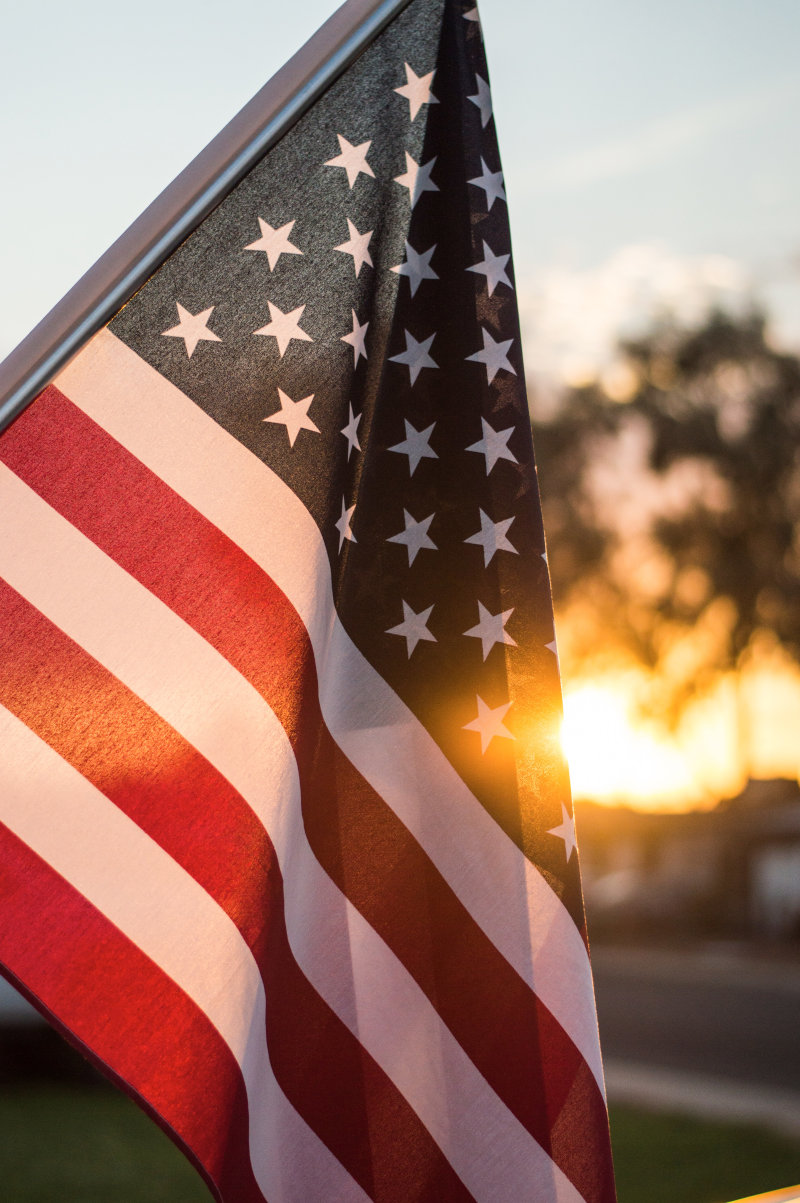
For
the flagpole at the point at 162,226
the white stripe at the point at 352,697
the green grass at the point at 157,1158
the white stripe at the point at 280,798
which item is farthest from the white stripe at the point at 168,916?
the green grass at the point at 157,1158

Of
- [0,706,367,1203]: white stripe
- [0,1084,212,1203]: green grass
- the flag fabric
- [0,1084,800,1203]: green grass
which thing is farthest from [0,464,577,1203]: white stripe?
[0,1084,800,1203]: green grass

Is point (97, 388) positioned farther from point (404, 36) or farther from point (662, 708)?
point (662, 708)

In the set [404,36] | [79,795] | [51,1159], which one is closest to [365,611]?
[79,795]

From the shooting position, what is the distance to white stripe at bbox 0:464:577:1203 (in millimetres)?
1883

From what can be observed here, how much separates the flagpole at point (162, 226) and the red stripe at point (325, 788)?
12cm

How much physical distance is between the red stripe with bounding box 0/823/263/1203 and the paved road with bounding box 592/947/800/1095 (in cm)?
1197

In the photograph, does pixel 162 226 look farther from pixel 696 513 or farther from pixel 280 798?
pixel 696 513

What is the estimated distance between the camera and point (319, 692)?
1.99m

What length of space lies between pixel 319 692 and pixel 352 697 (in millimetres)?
59

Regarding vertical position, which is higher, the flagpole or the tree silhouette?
the tree silhouette

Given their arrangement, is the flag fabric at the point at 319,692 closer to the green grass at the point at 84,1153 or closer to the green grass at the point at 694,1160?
the green grass at the point at 84,1153

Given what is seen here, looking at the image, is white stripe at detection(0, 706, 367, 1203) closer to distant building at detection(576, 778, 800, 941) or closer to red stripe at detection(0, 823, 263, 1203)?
red stripe at detection(0, 823, 263, 1203)

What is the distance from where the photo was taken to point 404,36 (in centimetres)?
199

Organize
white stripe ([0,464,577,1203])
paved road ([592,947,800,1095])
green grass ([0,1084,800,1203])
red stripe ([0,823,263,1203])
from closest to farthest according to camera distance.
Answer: red stripe ([0,823,263,1203])
white stripe ([0,464,577,1203])
green grass ([0,1084,800,1203])
paved road ([592,947,800,1095])
